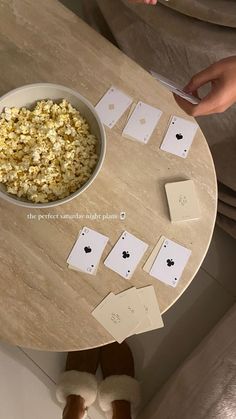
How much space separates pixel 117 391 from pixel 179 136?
2.56 ft

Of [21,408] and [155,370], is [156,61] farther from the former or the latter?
[21,408]

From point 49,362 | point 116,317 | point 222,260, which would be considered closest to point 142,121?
point 116,317

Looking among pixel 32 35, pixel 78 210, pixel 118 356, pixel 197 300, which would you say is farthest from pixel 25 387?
pixel 32 35

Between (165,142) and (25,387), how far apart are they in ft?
2.99

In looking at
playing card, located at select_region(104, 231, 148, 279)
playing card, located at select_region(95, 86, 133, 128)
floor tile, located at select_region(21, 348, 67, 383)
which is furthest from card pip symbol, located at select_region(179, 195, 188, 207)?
floor tile, located at select_region(21, 348, 67, 383)

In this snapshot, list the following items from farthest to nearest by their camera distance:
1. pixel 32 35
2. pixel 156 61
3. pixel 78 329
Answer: pixel 156 61 → pixel 32 35 → pixel 78 329

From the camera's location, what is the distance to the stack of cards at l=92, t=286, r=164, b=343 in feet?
3.16

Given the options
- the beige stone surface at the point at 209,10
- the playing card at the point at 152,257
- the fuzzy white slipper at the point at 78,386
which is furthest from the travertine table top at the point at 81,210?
the fuzzy white slipper at the point at 78,386

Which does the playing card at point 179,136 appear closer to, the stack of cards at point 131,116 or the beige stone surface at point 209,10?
the stack of cards at point 131,116

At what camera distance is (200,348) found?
45.3 inches

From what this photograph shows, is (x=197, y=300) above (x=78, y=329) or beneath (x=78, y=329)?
beneath

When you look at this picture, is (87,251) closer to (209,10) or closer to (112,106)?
(112,106)

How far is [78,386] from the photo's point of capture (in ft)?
4.60

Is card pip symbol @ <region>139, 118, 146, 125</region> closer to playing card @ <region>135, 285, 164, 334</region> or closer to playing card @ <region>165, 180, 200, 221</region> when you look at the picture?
playing card @ <region>165, 180, 200, 221</region>
